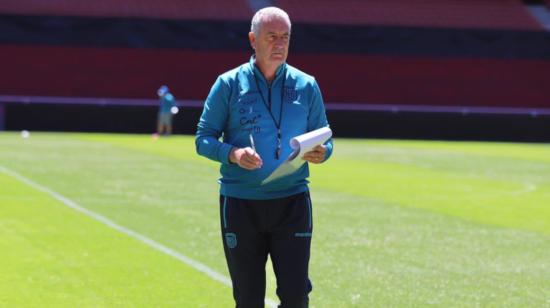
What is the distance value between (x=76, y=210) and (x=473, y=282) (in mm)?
7050

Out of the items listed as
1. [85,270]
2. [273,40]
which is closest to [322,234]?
[85,270]

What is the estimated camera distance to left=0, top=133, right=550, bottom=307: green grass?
10.1 meters

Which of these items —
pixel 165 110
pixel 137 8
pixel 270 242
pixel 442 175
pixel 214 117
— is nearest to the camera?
pixel 214 117

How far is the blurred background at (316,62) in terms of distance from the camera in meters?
46.8

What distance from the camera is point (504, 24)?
52.5m

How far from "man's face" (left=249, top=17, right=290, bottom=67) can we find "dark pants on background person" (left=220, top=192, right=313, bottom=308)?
0.77 metres

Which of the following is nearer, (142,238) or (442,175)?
(142,238)

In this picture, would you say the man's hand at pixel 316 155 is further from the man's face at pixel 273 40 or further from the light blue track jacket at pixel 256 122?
the man's face at pixel 273 40

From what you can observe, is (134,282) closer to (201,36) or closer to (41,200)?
(41,200)

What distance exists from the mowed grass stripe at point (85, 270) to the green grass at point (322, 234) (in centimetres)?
2

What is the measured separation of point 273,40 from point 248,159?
68 cm

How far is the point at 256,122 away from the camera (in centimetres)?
637

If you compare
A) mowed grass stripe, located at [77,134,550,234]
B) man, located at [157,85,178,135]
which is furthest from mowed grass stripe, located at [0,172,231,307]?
man, located at [157,85,178,135]

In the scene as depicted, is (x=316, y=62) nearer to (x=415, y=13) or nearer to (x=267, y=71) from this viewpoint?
(x=415, y=13)
